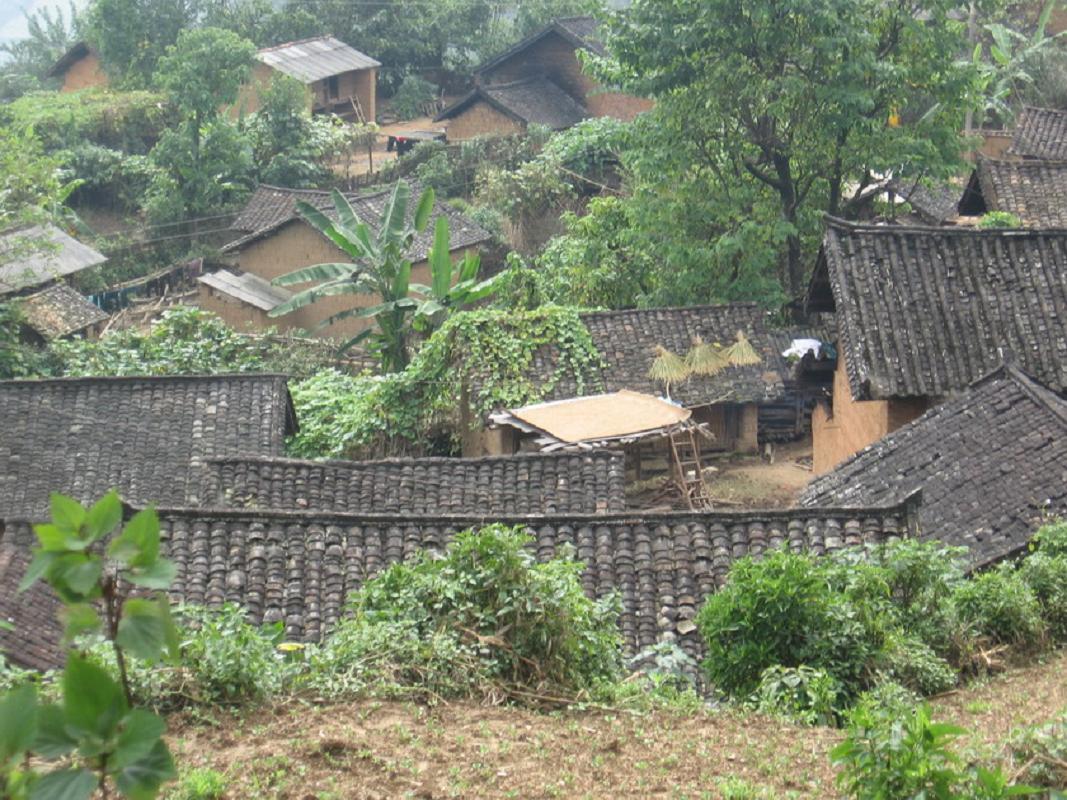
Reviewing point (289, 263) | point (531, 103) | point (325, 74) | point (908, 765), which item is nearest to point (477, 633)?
point (908, 765)

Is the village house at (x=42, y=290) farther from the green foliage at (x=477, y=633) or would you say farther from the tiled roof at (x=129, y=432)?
the green foliage at (x=477, y=633)

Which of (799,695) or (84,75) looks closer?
(799,695)

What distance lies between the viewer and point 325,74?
44656 mm

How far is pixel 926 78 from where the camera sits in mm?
23406

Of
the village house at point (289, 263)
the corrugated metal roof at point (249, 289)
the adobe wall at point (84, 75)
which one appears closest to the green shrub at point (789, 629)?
the village house at point (289, 263)

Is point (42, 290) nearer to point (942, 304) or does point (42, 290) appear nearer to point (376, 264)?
point (376, 264)

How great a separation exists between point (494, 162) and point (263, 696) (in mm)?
35360

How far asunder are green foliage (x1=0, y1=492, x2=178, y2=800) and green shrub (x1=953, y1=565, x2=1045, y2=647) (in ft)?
21.6

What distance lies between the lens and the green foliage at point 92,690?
2.77 m

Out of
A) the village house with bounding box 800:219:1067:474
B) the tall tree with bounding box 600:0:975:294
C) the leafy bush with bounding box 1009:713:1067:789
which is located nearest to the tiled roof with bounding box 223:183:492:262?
the tall tree with bounding box 600:0:975:294

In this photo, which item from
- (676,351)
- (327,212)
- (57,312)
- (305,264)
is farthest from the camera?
(305,264)

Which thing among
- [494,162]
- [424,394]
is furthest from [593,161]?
[424,394]

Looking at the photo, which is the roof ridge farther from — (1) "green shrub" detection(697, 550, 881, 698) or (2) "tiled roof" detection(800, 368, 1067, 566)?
(1) "green shrub" detection(697, 550, 881, 698)

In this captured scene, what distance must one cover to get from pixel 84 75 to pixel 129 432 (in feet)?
123
